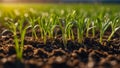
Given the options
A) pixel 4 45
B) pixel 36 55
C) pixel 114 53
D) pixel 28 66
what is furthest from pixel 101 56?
pixel 4 45

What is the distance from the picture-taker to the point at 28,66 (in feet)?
8.71

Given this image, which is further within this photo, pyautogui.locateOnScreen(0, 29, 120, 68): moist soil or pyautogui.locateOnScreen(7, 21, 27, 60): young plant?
pyautogui.locateOnScreen(7, 21, 27, 60): young plant

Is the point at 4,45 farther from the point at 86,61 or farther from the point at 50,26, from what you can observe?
the point at 86,61

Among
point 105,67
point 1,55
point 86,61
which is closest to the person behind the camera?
point 105,67

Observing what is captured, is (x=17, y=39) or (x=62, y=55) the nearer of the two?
(x=62, y=55)

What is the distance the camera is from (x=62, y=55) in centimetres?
A: 335

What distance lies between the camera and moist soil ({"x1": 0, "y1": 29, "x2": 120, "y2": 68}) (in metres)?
2.70

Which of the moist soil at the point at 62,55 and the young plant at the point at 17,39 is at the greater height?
the young plant at the point at 17,39

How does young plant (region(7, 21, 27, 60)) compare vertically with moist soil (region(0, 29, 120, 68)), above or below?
above

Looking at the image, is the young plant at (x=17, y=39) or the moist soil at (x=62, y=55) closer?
the moist soil at (x=62, y=55)

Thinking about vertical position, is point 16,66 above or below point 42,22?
below

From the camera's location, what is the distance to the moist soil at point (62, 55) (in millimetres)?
2698

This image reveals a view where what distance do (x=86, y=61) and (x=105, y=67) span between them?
577mm

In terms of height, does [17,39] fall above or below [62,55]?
above
